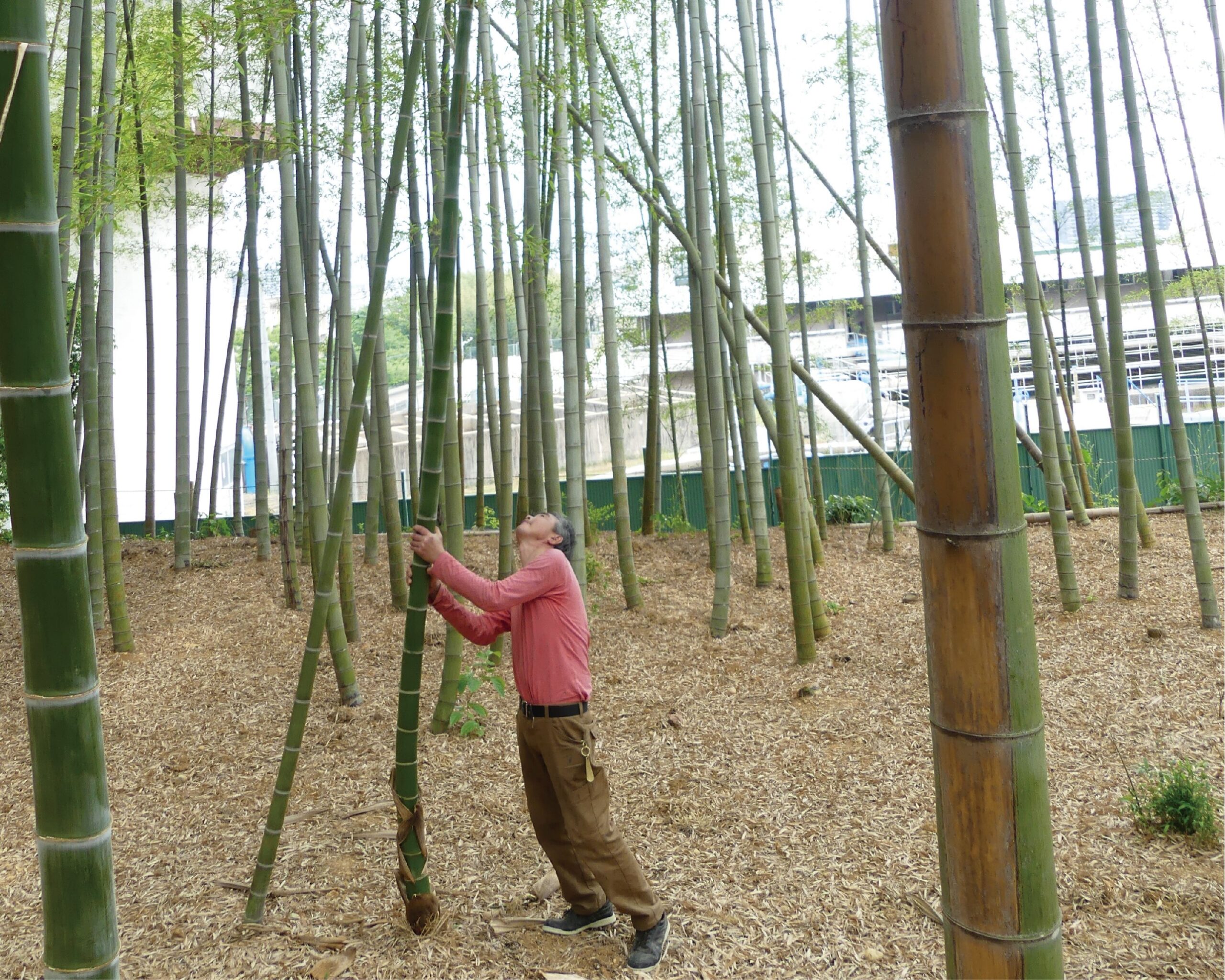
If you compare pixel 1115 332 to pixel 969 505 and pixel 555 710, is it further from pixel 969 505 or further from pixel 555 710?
pixel 969 505

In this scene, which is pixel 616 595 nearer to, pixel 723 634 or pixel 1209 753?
pixel 723 634

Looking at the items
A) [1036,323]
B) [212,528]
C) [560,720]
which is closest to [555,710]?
[560,720]

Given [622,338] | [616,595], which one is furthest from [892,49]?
[622,338]

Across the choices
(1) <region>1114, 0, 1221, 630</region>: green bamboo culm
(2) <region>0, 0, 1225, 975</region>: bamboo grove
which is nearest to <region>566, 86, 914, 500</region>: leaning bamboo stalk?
(2) <region>0, 0, 1225, 975</region>: bamboo grove

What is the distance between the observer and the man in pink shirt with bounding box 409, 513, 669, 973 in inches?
89.7

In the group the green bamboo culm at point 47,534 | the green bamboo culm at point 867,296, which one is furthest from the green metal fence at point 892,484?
the green bamboo culm at point 47,534

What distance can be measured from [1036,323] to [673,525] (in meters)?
4.02

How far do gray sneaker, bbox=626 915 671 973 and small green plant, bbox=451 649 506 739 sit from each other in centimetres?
162

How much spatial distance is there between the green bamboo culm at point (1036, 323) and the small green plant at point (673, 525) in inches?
136

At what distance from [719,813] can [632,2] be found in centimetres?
502

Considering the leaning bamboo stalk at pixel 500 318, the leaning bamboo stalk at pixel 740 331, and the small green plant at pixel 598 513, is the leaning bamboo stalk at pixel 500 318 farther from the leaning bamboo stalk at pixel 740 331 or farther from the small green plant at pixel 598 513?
the small green plant at pixel 598 513

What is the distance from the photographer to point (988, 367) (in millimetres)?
965

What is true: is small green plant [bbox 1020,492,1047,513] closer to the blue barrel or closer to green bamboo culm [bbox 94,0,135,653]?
green bamboo culm [bbox 94,0,135,653]

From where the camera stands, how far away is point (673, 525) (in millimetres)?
8180
